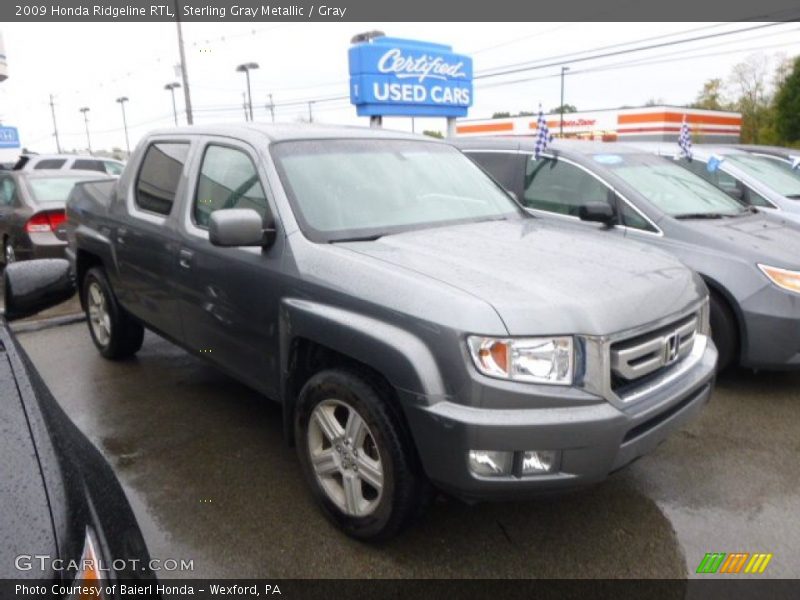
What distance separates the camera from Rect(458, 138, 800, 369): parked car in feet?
14.0

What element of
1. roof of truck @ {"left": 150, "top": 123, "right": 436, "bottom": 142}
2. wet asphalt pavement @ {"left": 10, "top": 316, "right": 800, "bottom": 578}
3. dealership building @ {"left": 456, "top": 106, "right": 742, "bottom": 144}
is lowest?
wet asphalt pavement @ {"left": 10, "top": 316, "right": 800, "bottom": 578}

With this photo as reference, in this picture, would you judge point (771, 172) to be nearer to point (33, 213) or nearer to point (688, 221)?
point (688, 221)

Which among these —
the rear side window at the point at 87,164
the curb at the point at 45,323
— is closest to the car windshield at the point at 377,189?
the curb at the point at 45,323

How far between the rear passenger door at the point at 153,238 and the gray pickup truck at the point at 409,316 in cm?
3

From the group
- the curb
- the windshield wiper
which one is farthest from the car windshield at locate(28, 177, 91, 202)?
the windshield wiper

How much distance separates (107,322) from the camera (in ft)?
17.1

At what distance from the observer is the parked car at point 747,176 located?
23.2 ft

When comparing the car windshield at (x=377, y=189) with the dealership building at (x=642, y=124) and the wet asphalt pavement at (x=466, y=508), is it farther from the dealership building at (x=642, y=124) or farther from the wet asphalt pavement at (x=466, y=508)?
the dealership building at (x=642, y=124)

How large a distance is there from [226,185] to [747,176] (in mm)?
6408

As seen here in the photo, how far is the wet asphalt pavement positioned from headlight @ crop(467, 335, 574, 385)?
0.80 m

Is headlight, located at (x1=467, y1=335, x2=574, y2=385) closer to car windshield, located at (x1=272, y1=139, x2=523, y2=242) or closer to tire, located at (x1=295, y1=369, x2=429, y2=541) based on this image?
tire, located at (x1=295, y1=369, x2=429, y2=541)

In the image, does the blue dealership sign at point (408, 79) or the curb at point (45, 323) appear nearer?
the curb at point (45, 323)

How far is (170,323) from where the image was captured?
411 centimetres

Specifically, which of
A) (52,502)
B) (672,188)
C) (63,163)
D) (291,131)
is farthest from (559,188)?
(63,163)
